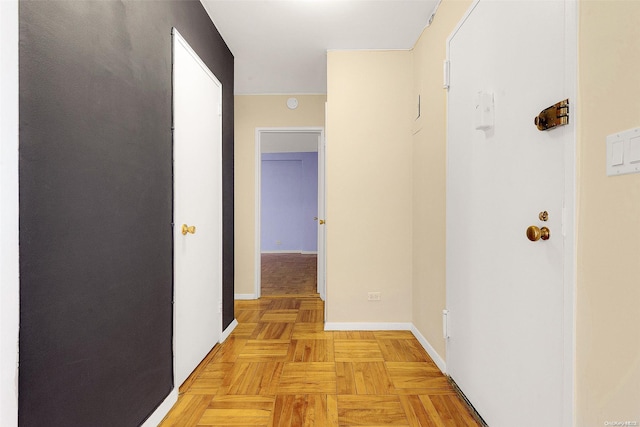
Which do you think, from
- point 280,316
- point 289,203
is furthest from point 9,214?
point 289,203

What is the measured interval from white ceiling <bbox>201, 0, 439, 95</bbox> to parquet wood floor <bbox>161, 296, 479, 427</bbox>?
234cm

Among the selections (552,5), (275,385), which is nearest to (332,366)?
(275,385)

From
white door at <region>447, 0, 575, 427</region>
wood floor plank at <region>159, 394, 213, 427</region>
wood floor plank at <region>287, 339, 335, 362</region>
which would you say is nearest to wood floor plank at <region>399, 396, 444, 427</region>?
white door at <region>447, 0, 575, 427</region>

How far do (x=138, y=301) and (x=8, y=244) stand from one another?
0.71 meters

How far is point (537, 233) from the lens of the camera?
1079 mm

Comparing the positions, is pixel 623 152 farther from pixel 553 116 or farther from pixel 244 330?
pixel 244 330

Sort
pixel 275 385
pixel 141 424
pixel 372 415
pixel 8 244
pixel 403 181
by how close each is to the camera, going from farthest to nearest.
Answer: pixel 403 181 < pixel 275 385 < pixel 372 415 < pixel 141 424 < pixel 8 244

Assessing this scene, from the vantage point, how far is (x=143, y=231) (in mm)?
1530

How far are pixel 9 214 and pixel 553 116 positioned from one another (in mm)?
1511

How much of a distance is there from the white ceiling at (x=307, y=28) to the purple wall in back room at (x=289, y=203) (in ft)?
16.5

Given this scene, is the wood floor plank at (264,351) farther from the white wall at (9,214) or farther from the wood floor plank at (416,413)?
the white wall at (9,214)

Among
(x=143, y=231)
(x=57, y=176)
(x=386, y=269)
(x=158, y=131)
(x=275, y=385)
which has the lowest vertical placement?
(x=275, y=385)

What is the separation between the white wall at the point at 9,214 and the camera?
82cm

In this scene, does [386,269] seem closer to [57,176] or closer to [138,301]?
[138,301]
